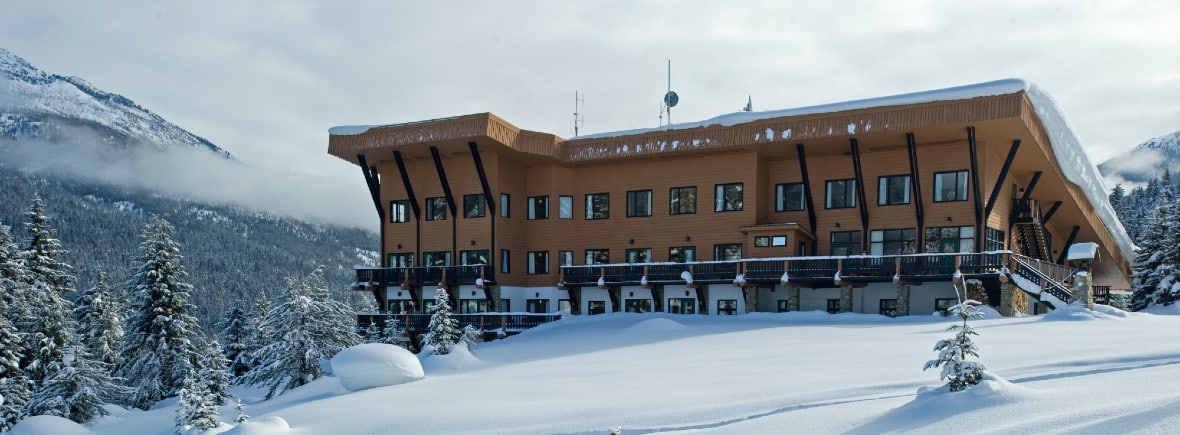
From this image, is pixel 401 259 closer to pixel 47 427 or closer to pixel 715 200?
pixel 715 200

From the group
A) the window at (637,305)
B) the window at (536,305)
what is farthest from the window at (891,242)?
the window at (536,305)

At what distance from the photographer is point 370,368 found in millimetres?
19219

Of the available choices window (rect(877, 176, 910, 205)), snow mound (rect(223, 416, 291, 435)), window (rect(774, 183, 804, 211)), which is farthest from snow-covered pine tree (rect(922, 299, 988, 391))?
window (rect(774, 183, 804, 211))

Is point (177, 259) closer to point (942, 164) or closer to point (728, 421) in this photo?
point (728, 421)

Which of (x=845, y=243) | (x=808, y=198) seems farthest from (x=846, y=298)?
(x=808, y=198)

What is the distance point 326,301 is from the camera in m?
29.1

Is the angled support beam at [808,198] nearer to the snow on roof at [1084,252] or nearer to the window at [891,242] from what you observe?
the window at [891,242]

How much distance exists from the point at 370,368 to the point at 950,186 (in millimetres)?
23580

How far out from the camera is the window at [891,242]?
32.0 metres

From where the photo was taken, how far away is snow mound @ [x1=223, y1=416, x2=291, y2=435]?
14.2 metres

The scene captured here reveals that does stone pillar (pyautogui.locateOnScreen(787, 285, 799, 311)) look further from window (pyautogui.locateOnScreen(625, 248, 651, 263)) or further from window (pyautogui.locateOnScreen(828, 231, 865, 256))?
window (pyautogui.locateOnScreen(625, 248, 651, 263))

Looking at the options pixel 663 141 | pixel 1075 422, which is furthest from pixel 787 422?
pixel 663 141

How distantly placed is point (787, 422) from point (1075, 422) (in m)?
3.59

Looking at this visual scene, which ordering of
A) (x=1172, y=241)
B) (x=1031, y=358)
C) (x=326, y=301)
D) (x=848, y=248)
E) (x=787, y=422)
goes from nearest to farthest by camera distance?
(x=787, y=422), (x=1031, y=358), (x=326, y=301), (x=848, y=248), (x=1172, y=241)
